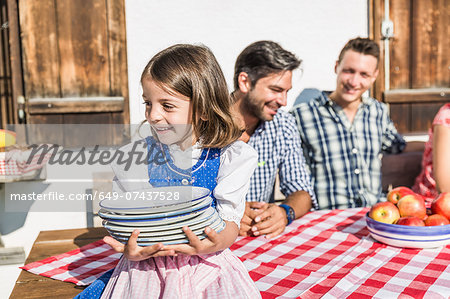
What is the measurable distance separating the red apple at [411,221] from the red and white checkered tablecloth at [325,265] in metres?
0.10

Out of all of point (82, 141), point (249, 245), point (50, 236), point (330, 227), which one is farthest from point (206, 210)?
point (82, 141)

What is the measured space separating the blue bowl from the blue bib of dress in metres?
0.69

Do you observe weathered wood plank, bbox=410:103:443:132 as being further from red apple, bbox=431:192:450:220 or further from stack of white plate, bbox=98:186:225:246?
stack of white plate, bbox=98:186:225:246

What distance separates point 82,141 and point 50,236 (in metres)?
1.20

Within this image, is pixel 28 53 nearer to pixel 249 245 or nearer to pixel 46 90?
pixel 46 90

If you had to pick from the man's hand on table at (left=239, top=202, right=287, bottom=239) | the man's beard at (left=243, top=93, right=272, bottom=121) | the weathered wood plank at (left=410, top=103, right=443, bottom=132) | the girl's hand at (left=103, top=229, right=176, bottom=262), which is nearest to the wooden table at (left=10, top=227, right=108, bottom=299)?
the girl's hand at (left=103, top=229, right=176, bottom=262)

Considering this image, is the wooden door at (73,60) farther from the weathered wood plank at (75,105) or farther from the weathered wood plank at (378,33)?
the weathered wood plank at (378,33)

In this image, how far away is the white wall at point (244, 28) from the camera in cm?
313

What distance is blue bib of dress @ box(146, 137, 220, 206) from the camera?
1.43 metres

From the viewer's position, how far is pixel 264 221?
183 centimetres

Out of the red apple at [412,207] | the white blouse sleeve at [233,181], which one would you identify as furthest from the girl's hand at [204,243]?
the red apple at [412,207]

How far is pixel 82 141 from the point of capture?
10.3 feet

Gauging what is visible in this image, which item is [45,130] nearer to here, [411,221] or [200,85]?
[200,85]

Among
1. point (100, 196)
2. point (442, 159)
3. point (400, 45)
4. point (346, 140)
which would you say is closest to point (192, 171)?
point (100, 196)
